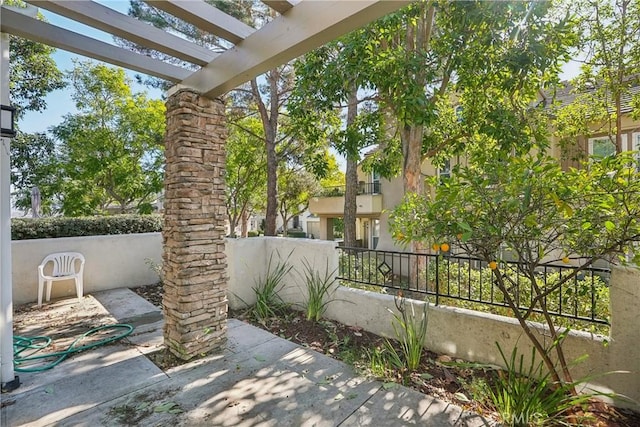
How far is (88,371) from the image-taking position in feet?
10.5

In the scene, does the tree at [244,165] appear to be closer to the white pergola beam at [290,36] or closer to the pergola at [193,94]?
the pergola at [193,94]

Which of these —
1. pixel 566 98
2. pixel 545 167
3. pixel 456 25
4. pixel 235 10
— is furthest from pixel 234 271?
pixel 566 98

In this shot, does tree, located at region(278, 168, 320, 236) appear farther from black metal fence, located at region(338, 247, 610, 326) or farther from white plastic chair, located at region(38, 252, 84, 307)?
black metal fence, located at region(338, 247, 610, 326)

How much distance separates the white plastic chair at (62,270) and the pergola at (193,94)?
10.1ft

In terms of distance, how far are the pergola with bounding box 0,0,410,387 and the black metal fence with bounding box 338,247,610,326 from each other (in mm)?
2001

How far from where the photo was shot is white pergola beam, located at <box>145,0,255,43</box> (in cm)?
237

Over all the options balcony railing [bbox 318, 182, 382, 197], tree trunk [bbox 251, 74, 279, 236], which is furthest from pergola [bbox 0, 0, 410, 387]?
balcony railing [bbox 318, 182, 382, 197]

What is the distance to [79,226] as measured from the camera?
21.2ft

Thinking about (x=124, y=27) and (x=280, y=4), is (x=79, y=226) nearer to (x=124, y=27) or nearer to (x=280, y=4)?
(x=124, y=27)

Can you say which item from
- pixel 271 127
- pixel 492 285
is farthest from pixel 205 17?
pixel 271 127

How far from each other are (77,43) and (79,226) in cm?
482

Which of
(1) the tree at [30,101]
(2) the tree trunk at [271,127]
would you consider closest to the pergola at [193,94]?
(1) the tree at [30,101]

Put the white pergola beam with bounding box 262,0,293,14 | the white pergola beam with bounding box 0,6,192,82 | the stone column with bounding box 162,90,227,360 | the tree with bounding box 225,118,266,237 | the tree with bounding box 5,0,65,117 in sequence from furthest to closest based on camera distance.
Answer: the tree with bounding box 225,118,266,237
the tree with bounding box 5,0,65,117
the stone column with bounding box 162,90,227,360
the white pergola beam with bounding box 0,6,192,82
the white pergola beam with bounding box 262,0,293,14

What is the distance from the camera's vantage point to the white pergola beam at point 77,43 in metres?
2.65
